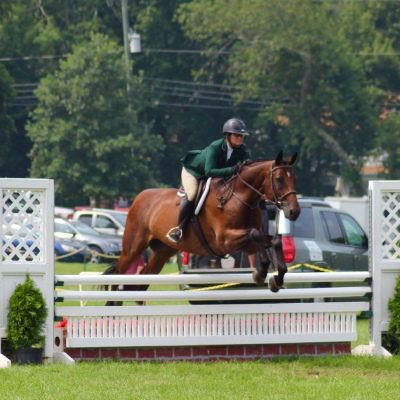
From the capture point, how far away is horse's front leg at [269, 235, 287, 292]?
37.7 feet

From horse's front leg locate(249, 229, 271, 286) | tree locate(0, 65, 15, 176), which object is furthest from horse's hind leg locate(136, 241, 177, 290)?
tree locate(0, 65, 15, 176)

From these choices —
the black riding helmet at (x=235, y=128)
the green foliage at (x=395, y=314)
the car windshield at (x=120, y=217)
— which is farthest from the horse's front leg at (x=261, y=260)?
the car windshield at (x=120, y=217)

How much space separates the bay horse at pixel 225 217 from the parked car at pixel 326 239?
4208 millimetres

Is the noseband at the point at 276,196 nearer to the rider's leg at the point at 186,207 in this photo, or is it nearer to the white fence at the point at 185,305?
the white fence at the point at 185,305

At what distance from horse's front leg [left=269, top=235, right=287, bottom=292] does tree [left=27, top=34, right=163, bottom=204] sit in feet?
145

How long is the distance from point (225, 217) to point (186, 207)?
0.64 m

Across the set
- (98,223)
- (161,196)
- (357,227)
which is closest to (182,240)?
(161,196)

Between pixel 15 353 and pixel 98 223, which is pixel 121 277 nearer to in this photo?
pixel 15 353

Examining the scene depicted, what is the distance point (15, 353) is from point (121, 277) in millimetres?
1244

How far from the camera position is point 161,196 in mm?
13664

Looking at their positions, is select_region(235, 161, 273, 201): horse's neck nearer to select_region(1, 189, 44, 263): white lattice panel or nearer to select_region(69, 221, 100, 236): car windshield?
select_region(1, 189, 44, 263): white lattice panel

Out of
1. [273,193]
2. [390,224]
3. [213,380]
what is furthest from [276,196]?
[213,380]

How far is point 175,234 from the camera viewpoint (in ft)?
42.0

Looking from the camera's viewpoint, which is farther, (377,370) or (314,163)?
(314,163)
